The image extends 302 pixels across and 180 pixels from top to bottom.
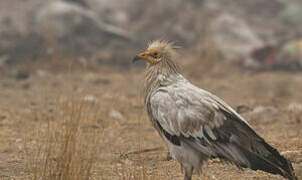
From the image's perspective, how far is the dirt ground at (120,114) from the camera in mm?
5008

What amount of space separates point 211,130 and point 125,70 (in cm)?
794

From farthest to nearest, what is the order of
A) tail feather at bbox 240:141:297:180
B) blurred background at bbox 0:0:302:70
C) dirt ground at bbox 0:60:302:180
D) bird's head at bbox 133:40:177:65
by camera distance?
blurred background at bbox 0:0:302:70 < dirt ground at bbox 0:60:302:180 < bird's head at bbox 133:40:177:65 < tail feather at bbox 240:141:297:180

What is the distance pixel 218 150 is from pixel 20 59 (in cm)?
843

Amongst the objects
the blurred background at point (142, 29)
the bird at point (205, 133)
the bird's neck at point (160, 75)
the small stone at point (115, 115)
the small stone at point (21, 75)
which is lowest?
the bird at point (205, 133)

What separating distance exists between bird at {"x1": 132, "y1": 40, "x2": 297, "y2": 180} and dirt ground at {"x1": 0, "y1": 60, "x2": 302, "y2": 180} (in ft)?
1.26

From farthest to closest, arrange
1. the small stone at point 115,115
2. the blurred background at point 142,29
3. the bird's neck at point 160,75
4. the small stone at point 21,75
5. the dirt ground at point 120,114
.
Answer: the blurred background at point 142,29, the small stone at point 21,75, the small stone at point 115,115, the dirt ground at point 120,114, the bird's neck at point 160,75

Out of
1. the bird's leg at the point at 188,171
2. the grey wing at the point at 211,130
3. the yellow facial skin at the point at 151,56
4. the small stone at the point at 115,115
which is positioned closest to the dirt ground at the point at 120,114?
the small stone at the point at 115,115

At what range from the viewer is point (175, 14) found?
14.4m

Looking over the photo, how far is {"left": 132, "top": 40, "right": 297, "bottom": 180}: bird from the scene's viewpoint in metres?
3.99

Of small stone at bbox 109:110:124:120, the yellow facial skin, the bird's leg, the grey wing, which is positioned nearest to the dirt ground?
small stone at bbox 109:110:124:120

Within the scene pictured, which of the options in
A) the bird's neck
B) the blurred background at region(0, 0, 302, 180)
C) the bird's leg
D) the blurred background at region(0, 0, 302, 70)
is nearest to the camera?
the bird's leg

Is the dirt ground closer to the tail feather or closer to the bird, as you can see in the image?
the bird

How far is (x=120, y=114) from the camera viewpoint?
7.52 metres

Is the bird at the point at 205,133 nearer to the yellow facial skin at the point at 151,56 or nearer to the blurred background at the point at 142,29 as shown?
the yellow facial skin at the point at 151,56
